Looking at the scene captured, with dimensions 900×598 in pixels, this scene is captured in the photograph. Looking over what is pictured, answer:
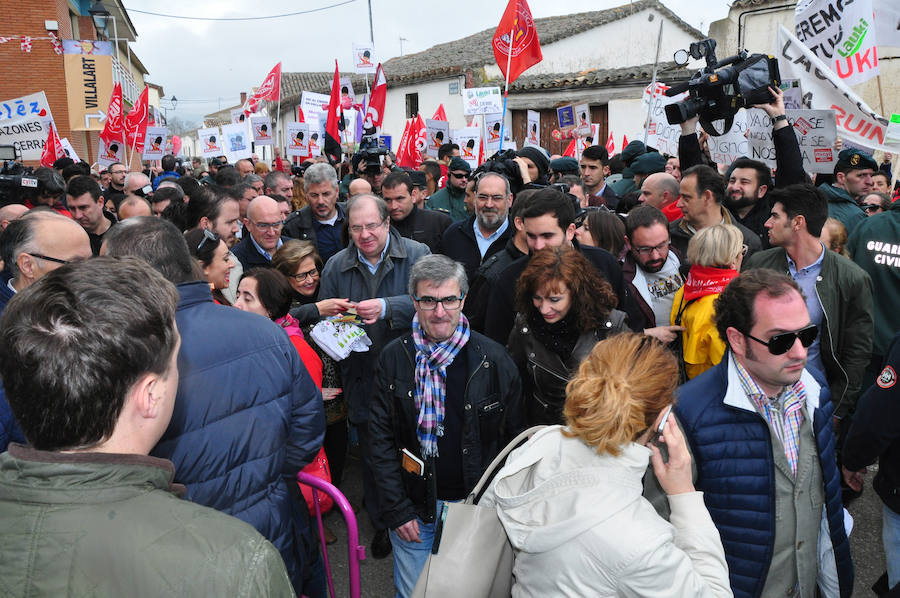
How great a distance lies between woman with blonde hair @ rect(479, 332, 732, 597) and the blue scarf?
0.89 metres

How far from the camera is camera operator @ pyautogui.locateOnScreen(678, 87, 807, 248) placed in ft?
15.4

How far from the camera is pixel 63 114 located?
18109 millimetres

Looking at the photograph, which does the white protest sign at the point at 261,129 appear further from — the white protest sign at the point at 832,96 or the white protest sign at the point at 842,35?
the white protest sign at the point at 842,35

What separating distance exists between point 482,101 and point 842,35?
5807mm

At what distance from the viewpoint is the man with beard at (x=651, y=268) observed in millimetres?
A: 3951

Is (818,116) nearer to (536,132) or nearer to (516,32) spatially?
(516,32)

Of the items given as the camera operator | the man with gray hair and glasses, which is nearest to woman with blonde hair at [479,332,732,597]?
the camera operator

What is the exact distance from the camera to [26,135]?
9438 mm

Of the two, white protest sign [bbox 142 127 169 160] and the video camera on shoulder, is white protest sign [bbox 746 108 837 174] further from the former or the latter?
white protest sign [bbox 142 127 169 160]

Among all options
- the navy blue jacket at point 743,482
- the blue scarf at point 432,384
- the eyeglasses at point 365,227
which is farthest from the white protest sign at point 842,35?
the blue scarf at point 432,384

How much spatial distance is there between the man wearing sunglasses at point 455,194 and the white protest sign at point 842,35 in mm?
3788

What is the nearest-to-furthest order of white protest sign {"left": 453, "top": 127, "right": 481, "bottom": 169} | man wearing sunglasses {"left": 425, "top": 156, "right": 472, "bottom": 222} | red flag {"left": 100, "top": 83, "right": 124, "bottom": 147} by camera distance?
man wearing sunglasses {"left": 425, "top": 156, "right": 472, "bottom": 222} → red flag {"left": 100, "top": 83, "right": 124, "bottom": 147} → white protest sign {"left": 453, "top": 127, "right": 481, "bottom": 169}

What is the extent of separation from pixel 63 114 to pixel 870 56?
64.8 feet

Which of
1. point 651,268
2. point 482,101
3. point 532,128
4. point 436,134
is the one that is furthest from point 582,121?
point 651,268
